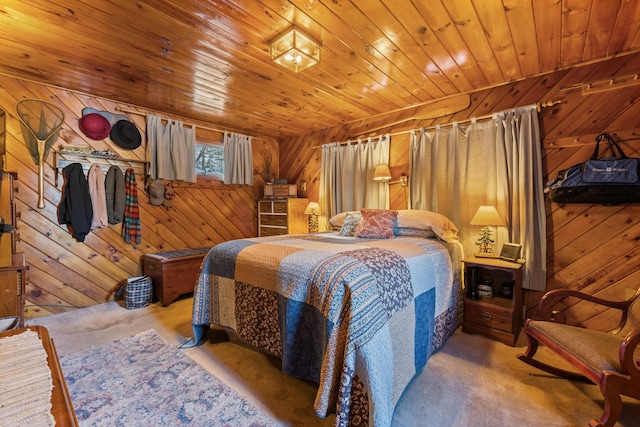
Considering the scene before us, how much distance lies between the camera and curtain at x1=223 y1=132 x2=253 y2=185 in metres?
4.27

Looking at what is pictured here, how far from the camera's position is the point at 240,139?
442 centimetres

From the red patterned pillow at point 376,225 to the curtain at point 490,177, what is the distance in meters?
0.64

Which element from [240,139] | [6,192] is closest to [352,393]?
[6,192]

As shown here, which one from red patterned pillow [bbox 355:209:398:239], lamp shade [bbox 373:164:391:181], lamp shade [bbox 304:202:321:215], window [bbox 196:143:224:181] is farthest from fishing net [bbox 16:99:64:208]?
lamp shade [bbox 373:164:391:181]

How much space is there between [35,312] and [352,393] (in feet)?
11.0

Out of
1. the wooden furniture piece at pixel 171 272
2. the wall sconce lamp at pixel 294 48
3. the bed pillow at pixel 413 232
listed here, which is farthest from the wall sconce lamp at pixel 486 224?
the wooden furniture piece at pixel 171 272

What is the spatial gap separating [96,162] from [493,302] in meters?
4.27

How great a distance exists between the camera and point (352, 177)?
3.97 m

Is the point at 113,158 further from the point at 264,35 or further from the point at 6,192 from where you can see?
the point at 264,35

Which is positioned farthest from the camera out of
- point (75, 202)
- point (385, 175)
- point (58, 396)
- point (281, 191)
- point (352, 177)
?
point (281, 191)

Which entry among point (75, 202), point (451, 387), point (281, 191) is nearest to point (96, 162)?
point (75, 202)

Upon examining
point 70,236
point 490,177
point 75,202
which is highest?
point 490,177

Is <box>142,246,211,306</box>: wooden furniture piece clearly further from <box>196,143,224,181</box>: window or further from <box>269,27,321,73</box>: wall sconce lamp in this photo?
<box>269,27,321,73</box>: wall sconce lamp

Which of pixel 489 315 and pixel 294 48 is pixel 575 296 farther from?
pixel 294 48
